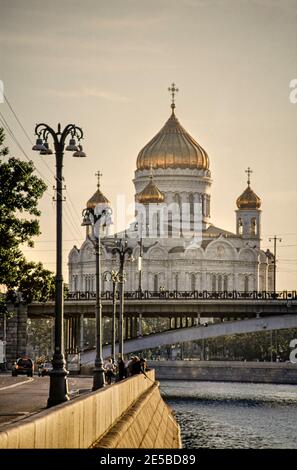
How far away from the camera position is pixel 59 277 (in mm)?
34031

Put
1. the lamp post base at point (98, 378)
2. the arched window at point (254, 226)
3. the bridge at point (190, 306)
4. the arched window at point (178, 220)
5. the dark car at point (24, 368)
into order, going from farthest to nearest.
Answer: the arched window at point (254, 226), the arched window at point (178, 220), the bridge at point (190, 306), the dark car at point (24, 368), the lamp post base at point (98, 378)

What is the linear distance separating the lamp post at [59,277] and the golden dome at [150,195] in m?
143

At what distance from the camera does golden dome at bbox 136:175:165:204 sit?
180 meters

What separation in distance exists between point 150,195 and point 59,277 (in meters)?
146

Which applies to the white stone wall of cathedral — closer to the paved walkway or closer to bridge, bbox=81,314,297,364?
bridge, bbox=81,314,297,364

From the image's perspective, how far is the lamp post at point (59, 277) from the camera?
3294 cm

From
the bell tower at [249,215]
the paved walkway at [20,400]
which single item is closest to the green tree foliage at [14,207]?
the paved walkway at [20,400]

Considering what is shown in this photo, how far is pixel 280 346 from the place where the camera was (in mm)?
157625

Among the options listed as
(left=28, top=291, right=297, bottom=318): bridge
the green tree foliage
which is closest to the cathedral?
(left=28, top=291, right=297, bottom=318): bridge

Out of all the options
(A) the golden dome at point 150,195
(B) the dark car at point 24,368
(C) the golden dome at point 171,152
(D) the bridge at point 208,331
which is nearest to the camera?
(B) the dark car at point 24,368

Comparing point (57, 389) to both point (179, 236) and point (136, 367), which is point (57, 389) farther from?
point (179, 236)

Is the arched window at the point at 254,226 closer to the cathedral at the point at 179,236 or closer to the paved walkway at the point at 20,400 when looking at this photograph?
the cathedral at the point at 179,236

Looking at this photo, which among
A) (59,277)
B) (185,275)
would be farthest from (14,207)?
(185,275)

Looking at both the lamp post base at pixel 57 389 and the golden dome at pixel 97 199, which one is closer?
the lamp post base at pixel 57 389
